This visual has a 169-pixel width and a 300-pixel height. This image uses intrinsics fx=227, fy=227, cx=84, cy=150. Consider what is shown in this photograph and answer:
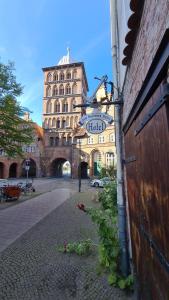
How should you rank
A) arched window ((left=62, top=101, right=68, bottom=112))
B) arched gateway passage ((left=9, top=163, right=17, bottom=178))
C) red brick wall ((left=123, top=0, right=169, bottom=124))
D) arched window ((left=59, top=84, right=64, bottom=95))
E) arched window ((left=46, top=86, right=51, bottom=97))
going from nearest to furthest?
red brick wall ((left=123, top=0, right=169, bottom=124))
arched gateway passage ((left=9, top=163, right=17, bottom=178))
arched window ((left=62, top=101, right=68, bottom=112))
arched window ((left=59, top=84, right=64, bottom=95))
arched window ((left=46, top=86, right=51, bottom=97))

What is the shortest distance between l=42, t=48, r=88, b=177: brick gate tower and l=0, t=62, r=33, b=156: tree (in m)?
34.8

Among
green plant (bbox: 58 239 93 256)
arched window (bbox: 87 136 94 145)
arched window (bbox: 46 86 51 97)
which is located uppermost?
arched window (bbox: 46 86 51 97)

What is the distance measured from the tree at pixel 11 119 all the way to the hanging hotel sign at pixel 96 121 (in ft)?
30.3

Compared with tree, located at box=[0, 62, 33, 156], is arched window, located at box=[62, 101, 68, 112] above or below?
above

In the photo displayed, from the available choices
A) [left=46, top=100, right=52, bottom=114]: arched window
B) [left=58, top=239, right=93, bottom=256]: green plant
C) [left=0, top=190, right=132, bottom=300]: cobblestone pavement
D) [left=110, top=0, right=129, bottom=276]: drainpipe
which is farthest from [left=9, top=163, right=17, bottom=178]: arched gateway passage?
[left=110, top=0, right=129, bottom=276]: drainpipe

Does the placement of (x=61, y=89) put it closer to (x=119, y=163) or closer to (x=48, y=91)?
(x=48, y=91)

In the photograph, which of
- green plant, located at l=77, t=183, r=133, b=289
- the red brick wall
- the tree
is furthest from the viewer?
the tree

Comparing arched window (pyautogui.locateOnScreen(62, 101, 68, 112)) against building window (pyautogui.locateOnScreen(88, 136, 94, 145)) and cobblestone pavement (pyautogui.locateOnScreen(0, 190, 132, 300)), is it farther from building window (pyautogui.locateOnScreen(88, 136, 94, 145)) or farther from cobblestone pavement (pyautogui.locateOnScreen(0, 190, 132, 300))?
cobblestone pavement (pyautogui.locateOnScreen(0, 190, 132, 300))

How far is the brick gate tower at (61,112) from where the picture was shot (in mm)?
51938

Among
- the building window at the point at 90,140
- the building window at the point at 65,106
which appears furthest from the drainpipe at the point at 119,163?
the building window at the point at 65,106

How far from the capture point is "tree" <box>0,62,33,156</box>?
12875mm

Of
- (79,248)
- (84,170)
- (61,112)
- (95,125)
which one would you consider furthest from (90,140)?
(95,125)

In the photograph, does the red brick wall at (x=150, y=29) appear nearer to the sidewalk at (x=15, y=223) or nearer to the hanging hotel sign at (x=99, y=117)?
the hanging hotel sign at (x=99, y=117)

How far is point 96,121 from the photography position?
15.3 ft
